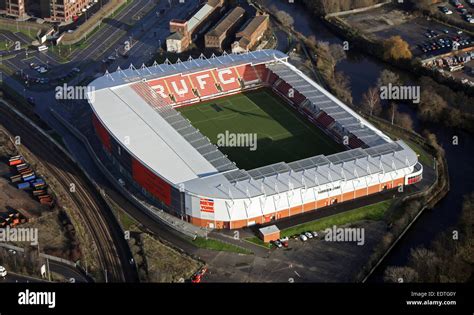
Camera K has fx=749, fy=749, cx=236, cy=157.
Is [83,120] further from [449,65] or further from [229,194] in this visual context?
[449,65]

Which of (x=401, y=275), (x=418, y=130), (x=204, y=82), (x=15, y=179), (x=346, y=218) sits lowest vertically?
(x=401, y=275)

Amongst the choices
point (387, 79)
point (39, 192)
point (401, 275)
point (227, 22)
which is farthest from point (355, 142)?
point (227, 22)

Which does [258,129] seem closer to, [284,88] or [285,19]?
[284,88]

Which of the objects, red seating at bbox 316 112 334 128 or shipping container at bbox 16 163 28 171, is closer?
shipping container at bbox 16 163 28 171

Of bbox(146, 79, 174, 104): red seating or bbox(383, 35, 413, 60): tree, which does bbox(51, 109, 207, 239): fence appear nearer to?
bbox(146, 79, 174, 104): red seating

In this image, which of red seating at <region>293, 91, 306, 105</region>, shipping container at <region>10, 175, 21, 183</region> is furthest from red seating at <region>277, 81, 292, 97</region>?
shipping container at <region>10, 175, 21, 183</region>

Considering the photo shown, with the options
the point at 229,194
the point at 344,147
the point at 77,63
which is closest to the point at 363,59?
the point at 344,147
